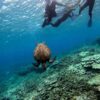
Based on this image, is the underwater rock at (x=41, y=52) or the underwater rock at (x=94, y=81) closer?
the underwater rock at (x=41, y=52)

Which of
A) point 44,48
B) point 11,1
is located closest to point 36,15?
point 11,1

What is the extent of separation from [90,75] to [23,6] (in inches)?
723

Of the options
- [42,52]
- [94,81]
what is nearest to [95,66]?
[94,81]

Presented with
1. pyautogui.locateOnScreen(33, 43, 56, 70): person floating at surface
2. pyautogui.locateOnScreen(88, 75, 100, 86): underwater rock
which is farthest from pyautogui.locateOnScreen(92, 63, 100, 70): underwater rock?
pyautogui.locateOnScreen(33, 43, 56, 70): person floating at surface

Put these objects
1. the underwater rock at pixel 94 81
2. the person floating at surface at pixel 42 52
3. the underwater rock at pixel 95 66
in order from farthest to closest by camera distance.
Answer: the underwater rock at pixel 95 66 < the underwater rock at pixel 94 81 < the person floating at surface at pixel 42 52

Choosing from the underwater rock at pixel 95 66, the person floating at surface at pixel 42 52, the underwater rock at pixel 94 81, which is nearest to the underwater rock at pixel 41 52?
the person floating at surface at pixel 42 52

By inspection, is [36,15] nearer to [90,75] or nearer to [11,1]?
[11,1]

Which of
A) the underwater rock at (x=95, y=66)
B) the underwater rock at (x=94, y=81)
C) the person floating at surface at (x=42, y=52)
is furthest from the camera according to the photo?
the underwater rock at (x=95, y=66)

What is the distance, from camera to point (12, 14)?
91.6 ft

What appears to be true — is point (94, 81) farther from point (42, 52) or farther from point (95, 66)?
point (42, 52)

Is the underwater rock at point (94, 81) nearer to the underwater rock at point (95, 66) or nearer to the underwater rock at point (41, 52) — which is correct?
the underwater rock at point (95, 66)

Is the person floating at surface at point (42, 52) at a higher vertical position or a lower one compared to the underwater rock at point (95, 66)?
higher

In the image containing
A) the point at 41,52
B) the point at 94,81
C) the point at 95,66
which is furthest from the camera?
the point at 95,66

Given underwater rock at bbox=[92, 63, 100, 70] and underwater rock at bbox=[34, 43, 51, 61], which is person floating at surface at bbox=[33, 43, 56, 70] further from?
underwater rock at bbox=[92, 63, 100, 70]
